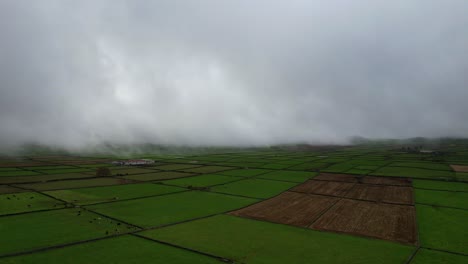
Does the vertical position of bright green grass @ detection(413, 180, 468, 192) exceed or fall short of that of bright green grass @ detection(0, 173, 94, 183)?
it falls short

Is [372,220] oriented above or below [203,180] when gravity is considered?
below

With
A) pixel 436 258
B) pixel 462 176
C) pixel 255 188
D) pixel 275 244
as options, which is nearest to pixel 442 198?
pixel 436 258

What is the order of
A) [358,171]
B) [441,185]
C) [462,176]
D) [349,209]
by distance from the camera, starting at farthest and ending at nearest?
1. [358,171]
2. [462,176]
3. [441,185]
4. [349,209]

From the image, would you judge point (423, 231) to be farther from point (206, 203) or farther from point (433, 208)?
point (206, 203)

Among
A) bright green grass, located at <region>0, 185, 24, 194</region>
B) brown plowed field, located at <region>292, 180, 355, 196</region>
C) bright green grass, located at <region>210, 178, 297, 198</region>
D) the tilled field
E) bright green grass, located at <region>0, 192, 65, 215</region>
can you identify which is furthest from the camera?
brown plowed field, located at <region>292, 180, 355, 196</region>

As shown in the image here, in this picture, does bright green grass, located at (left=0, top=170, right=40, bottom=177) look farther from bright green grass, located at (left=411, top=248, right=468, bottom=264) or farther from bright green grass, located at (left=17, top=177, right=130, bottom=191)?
bright green grass, located at (left=411, top=248, right=468, bottom=264)

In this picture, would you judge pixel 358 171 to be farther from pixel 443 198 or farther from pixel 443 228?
pixel 443 228

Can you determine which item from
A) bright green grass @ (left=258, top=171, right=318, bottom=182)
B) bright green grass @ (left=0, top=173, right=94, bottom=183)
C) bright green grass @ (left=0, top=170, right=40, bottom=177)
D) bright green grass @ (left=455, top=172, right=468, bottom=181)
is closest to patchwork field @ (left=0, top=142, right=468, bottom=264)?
bright green grass @ (left=0, top=173, right=94, bottom=183)
